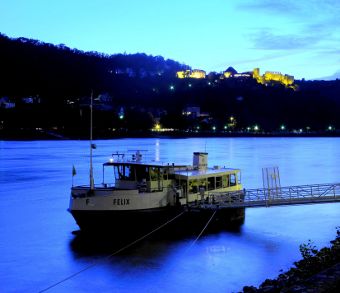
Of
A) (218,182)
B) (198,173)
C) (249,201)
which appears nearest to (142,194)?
(198,173)

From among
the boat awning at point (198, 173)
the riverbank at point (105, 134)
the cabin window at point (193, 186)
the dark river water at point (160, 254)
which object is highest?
the riverbank at point (105, 134)

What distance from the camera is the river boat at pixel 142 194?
1955 centimetres

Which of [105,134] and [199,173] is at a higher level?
[105,134]

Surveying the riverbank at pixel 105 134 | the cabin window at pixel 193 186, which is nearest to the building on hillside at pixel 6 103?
the riverbank at pixel 105 134

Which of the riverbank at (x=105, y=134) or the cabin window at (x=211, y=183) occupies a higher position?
the riverbank at (x=105, y=134)

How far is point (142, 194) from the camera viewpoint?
66.1 feet

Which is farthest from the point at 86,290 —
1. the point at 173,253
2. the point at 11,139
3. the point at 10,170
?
the point at 11,139

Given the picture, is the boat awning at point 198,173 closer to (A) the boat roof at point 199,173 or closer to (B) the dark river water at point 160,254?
(A) the boat roof at point 199,173

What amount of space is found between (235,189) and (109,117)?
494ft

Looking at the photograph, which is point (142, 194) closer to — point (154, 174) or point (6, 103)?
→ point (154, 174)

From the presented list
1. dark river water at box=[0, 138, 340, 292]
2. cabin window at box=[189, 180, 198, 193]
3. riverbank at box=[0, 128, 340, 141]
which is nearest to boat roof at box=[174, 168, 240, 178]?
cabin window at box=[189, 180, 198, 193]

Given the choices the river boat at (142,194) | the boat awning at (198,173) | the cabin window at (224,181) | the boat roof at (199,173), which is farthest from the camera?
the cabin window at (224,181)

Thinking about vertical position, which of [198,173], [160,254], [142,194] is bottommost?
[160,254]

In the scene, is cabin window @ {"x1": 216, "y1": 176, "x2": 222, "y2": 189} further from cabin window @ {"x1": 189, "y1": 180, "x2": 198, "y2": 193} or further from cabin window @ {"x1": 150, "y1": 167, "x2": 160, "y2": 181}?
cabin window @ {"x1": 150, "y1": 167, "x2": 160, "y2": 181}
